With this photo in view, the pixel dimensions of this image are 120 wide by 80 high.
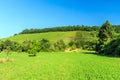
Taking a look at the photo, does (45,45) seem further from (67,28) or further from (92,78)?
(92,78)

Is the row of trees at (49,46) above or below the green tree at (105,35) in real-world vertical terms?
below

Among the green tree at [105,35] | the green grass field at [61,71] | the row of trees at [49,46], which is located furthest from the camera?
the row of trees at [49,46]

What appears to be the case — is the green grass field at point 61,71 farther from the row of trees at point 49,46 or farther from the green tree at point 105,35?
the row of trees at point 49,46

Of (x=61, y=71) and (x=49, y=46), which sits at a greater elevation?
(x=61, y=71)

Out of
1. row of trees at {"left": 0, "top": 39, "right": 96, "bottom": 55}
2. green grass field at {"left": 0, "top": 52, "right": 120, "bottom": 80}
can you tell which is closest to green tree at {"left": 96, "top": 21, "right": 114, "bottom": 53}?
row of trees at {"left": 0, "top": 39, "right": 96, "bottom": 55}

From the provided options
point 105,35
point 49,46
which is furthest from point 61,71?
point 49,46

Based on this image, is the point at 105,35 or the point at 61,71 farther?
the point at 105,35

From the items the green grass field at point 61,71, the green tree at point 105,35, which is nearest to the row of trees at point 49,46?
the green tree at point 105,35

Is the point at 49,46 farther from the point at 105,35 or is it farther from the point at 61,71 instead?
the point at 61,71

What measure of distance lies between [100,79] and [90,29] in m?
154

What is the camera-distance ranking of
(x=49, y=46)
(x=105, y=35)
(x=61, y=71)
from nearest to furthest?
(x=61, y=71) → (x=105, y=35) → (x=49, y=46)

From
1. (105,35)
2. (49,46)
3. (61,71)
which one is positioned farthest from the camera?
(49,46)

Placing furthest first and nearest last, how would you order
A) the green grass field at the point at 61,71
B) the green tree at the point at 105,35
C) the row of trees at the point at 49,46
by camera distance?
the row of trees at the point at 49,46 < the green tree at the point at 105,35 < the green grass field at the point at 61,71

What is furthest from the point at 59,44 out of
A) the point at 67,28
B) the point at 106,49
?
the point at 67,28
